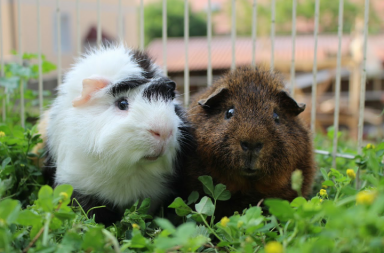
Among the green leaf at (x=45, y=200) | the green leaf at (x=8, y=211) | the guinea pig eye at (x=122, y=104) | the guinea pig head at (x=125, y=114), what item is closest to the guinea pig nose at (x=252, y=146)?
the guinea pig head at (x=125, y=114)

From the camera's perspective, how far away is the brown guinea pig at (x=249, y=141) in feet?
5.62

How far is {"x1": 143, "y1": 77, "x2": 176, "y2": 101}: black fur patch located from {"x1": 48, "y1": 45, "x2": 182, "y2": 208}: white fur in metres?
0.03

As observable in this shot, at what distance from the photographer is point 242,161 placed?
1695mm

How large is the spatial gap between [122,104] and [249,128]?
627 mm

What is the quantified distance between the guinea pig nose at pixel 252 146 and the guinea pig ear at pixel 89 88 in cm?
75

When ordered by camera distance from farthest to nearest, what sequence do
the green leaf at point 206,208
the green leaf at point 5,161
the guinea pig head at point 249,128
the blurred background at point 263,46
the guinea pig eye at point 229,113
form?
the blurred background at point 263,46
the green leaf at point 5,161
the guinea pig eye at point 229,113
the guinea pig head at point 249,128
the green leaf at point 206,208

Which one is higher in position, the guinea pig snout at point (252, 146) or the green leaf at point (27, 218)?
the guinea pig snout at point (252, 146)

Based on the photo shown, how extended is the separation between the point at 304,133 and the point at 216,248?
927 millimetres

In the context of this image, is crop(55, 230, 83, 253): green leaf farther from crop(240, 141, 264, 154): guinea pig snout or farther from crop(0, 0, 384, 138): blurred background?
crop(0, 0, 384, 138): blurred background

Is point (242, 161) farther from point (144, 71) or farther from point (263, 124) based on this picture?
point (144, 71)

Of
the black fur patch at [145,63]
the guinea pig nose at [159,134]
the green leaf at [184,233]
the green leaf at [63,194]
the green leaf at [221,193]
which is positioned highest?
the black fur patch at [145,63]

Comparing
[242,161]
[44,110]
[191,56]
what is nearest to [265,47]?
[191,56]

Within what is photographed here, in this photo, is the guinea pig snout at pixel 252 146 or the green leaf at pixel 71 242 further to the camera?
the guinea pig snout at pixel 252 146

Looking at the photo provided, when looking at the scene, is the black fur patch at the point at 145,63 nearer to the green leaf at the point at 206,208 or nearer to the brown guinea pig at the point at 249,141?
the brown guinea pig at the point at 249,141
